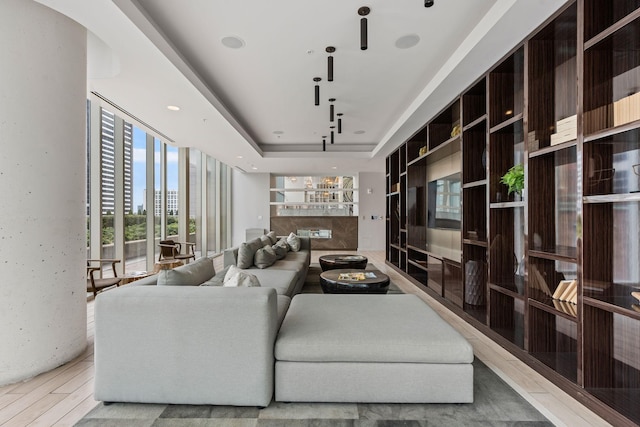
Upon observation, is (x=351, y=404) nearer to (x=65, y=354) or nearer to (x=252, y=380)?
(x=252, y=380)

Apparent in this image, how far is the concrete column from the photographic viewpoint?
222 cm

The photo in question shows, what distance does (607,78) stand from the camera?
205cm

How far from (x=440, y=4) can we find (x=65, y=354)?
4144 millimetres

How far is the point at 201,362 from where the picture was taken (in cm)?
189

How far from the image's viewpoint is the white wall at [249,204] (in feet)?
36.1

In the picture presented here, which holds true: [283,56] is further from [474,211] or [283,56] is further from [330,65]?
[474,211]

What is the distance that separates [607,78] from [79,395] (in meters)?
4.03

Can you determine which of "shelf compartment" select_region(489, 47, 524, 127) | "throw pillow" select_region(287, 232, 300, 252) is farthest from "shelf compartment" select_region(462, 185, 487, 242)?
"throw pillow" select_region(287, 232, 300, 252)

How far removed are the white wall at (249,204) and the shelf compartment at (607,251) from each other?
962 centimetres

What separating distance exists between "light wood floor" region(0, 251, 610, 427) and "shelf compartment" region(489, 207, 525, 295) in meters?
0.74

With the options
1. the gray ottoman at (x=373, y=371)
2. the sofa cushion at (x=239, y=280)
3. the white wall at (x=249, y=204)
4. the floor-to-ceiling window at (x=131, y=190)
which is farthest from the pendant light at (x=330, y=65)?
the white wall at (x=249, y=204)

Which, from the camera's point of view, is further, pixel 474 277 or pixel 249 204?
pixel 249 204

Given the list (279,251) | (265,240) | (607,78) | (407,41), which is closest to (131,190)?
(265,240)

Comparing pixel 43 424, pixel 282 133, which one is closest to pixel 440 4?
pixel 43 424
